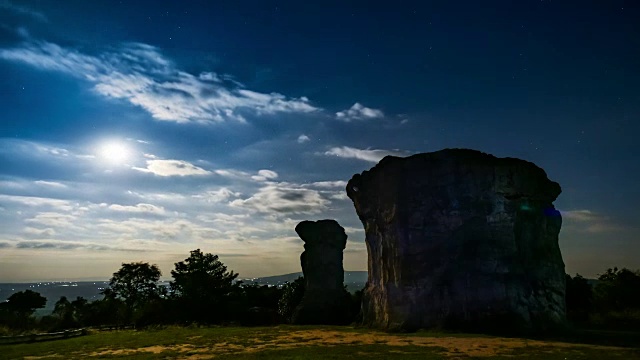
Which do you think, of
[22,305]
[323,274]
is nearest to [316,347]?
[323,274]

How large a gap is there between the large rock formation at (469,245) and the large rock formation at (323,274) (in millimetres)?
10352

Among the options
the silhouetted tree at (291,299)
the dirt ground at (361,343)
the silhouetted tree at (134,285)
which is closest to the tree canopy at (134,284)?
the silhouetted tree at (134,285)

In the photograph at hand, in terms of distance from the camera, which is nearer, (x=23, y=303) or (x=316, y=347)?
(x=316, y=347)

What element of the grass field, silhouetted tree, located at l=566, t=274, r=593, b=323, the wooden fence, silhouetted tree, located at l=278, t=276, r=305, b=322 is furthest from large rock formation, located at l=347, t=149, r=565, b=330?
the wooden fence

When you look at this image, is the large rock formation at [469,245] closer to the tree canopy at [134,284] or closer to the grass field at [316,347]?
the grass field at [316,347]

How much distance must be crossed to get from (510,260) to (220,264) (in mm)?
34990

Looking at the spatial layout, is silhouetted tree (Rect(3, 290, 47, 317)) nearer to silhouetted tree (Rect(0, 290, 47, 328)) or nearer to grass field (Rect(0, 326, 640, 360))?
silhouetted tree (Rect(0, 290, 47, 328))

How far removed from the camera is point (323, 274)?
45.4 m

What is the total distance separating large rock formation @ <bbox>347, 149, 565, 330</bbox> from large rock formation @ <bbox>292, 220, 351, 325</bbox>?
10352 millimetres

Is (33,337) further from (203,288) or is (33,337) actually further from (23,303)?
→ (23,303)

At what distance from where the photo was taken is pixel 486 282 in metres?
28.8

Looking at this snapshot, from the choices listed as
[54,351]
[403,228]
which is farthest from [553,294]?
[54,351]

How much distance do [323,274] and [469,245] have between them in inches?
→ 748

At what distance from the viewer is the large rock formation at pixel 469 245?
28.6 metres
